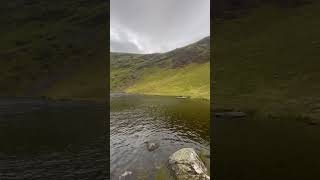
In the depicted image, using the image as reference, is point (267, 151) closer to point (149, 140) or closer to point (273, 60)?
point (149, 140)

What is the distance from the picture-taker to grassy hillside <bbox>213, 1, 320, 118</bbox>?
159 feet

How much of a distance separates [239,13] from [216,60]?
20.4 metres

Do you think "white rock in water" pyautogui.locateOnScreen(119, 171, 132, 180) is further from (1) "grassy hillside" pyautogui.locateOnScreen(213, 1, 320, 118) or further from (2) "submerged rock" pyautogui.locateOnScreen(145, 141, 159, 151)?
(1) "grassy hillside" pyautogui.locateOnScreen(213, 1, 320, 118)

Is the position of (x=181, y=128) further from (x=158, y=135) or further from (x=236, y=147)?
(x=236, y=147)

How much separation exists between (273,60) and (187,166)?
43.0 metres

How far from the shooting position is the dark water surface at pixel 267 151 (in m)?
20.5

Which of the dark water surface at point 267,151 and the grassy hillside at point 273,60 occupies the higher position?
the grassy hillside at point 273,60
